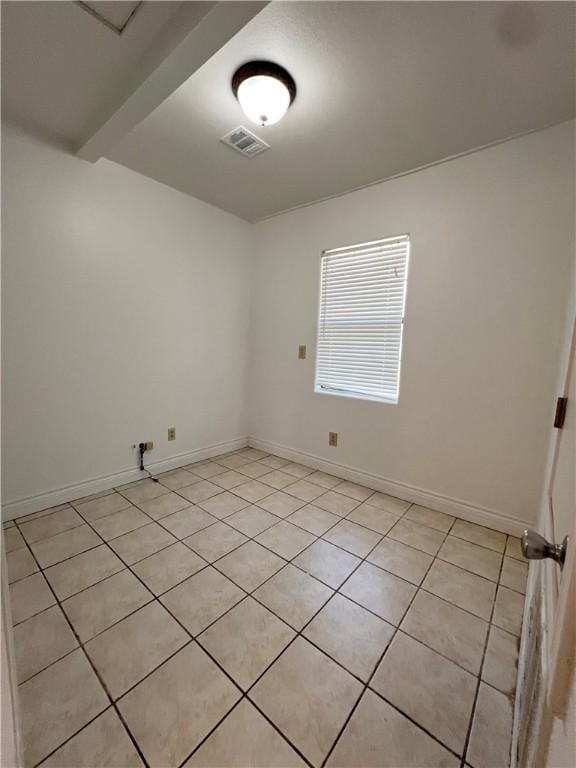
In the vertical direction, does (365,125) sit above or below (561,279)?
above

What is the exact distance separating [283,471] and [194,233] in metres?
2.39

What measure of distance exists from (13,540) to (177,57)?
102 inches

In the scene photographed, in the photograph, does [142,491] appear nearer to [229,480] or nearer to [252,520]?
[229,480]

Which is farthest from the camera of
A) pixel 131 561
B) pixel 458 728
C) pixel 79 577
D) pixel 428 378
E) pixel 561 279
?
pixel 428 378

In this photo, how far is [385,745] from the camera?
2.97 ft

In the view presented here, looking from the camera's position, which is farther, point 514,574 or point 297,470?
point 297,470

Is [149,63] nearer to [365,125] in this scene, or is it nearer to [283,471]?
[365,125]

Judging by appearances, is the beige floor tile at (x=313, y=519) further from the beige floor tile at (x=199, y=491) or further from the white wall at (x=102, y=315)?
the white wall at (x=102, y=315)

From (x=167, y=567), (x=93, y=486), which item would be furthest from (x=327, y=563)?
(x=93, y=486)

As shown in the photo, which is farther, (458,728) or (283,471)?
(283,471)

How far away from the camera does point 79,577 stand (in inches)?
58.9

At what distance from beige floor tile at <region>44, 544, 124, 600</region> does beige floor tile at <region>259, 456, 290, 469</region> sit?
1.57 meters

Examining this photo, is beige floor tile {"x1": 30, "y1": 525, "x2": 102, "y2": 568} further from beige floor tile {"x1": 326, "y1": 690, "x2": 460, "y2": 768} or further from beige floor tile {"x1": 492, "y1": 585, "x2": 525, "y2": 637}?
beige floor tile {"x1": 492, "y1": 585, "x2": 525, "y2": 637}

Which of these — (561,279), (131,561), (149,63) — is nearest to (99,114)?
(149,63)
